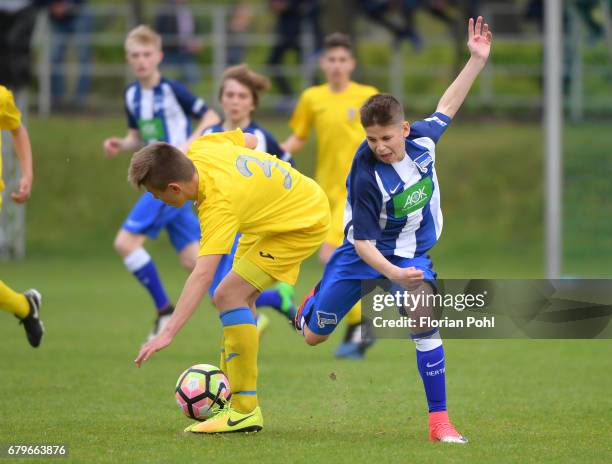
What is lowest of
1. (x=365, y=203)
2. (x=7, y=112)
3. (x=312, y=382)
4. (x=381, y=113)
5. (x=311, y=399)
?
(x=311, y=399)

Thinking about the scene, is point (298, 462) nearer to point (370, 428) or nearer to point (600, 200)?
point (370, 428)

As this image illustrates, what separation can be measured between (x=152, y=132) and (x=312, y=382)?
9.61ft

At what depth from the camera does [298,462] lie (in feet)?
17.2

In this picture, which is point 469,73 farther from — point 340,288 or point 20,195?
point 20,195

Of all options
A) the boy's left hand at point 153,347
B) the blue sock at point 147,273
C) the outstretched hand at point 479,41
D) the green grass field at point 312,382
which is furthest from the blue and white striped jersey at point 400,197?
the blue sock at point 147,273

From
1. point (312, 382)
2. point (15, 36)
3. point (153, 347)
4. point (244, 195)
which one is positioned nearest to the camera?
point (153, 347)

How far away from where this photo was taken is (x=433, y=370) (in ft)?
19.1

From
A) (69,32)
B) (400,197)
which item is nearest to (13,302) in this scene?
(400,197)

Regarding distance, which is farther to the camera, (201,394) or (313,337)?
(313,337)

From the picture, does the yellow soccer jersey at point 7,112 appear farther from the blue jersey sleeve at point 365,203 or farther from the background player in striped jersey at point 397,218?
the blue jersey sleeve at point 365,203

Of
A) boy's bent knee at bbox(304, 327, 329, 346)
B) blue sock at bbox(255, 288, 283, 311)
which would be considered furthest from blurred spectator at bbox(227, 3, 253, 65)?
boy's bent knee at bbox(304, 327, 329, 346)

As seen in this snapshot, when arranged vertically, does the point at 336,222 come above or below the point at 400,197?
above

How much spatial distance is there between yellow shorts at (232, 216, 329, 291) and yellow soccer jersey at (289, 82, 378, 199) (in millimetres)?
3519

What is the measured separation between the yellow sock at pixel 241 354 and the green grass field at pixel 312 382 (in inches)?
8.2
